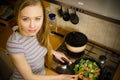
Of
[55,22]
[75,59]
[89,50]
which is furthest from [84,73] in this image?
[55,22]

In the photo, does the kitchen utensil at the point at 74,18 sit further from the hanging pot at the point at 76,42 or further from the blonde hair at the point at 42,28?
the blonde hair at the point at 42,28

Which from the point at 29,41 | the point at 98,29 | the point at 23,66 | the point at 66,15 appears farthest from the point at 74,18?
the point at 23,66

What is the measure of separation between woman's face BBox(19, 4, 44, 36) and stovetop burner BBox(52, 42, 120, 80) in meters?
0.44

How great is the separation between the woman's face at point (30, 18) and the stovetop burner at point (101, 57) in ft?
1.44

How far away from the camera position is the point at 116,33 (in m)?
1.36

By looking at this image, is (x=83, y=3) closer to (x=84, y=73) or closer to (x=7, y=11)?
(x=84, y=73)

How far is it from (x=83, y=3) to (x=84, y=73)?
0.52 m

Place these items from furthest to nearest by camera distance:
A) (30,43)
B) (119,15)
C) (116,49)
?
1. (116,49)
2. (30,43)
3. (119,15)

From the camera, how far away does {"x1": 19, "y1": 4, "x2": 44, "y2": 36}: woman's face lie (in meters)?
0.90

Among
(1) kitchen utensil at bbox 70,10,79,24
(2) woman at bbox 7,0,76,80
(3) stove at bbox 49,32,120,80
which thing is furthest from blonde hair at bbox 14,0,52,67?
(1) kitchen utensil at bbox 70,10,79,24

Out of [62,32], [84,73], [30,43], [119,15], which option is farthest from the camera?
[62,32]

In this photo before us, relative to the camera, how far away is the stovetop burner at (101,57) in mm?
1249

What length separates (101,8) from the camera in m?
0.93

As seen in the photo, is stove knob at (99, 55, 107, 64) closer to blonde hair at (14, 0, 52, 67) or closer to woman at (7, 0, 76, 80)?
woman at (7, 0, 76, 80)
